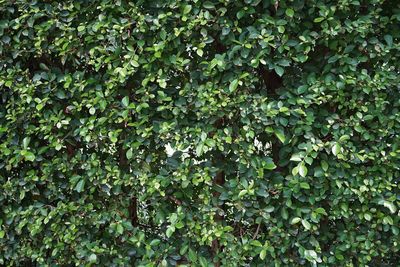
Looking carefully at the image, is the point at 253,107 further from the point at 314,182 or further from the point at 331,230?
the point at 331,230

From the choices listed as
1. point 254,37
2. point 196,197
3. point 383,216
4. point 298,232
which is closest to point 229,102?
point 254,37

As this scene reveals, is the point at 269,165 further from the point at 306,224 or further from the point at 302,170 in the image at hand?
the point at 306,224

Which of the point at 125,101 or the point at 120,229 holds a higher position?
the point at 125,101

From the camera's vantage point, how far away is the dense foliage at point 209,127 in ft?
7.41

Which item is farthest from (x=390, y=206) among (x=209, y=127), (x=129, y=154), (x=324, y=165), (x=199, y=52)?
(x=129, y=154)

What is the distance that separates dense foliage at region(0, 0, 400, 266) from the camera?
2260mm

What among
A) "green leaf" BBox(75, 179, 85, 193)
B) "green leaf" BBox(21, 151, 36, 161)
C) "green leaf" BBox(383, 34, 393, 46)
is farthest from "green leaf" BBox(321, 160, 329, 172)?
"green leaf" BBox(21, 151, 36, 161)

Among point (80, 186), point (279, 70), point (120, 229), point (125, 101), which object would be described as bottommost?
point (120, 229)

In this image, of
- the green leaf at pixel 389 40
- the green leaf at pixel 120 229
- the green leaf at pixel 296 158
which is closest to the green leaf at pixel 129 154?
the green leaf at pixel 120 229

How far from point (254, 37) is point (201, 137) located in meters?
0.53

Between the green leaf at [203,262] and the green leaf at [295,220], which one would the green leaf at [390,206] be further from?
the green leaf at [203,262]

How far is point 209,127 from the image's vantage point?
2.30 meters

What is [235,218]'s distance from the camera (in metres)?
2.42

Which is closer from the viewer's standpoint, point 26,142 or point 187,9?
point 187,9
